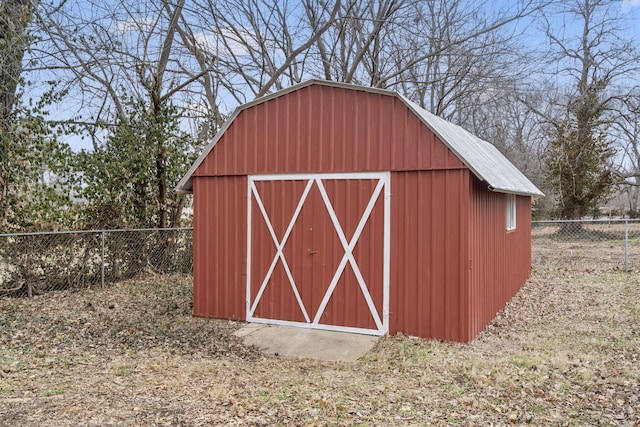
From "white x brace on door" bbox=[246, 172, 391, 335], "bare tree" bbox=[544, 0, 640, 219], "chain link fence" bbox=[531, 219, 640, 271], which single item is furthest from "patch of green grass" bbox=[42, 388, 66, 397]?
"bare tree" bbox=[544, 0, 640, 219]

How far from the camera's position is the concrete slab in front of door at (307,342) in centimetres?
593

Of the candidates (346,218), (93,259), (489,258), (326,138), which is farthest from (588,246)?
(93,259)

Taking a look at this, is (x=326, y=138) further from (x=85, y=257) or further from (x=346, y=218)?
(x=85, y=257)

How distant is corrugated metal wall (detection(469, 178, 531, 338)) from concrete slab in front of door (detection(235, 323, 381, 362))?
59.2 inches

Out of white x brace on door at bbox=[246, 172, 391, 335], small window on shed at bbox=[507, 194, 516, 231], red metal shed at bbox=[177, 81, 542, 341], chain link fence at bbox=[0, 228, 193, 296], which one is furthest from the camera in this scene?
small window on shed at bbox=[507, 194, 516, 231]

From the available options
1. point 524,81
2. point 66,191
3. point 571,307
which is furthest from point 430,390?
point 524,81

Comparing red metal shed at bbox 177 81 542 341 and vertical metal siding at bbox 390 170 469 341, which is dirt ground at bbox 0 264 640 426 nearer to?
vertical metal siding at bbox 390 170 469 341

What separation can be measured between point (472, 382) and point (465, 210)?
7.10ft

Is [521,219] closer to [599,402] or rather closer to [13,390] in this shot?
[599,402]

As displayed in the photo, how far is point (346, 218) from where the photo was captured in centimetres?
677

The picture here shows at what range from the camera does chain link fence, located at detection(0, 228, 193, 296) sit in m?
8.70

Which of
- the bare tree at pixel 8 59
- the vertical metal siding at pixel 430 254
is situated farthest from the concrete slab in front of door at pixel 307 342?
the bare tree at pixel 8 59

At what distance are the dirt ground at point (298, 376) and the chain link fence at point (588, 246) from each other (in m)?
6.09

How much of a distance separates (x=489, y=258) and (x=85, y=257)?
7.55 metres
